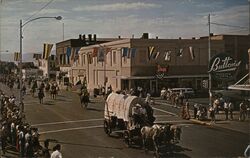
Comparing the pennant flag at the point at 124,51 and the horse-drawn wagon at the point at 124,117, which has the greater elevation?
the pennant flag at the point at 124,51

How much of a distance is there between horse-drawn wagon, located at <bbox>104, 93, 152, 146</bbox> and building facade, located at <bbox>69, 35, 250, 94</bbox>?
477 mm

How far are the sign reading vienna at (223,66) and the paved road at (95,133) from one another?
6.03 ft

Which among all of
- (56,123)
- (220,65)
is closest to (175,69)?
(220,65)

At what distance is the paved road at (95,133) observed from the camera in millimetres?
15513

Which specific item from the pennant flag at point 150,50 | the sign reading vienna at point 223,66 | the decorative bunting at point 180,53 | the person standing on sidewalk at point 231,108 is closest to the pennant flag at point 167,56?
the decorative bunting at point 180,53

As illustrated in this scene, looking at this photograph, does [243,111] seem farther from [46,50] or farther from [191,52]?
[46,50]

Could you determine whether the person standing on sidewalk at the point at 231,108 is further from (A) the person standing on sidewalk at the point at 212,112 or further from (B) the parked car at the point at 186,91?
(B) the parked car at the point at 186,91

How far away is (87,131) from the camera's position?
1627cm

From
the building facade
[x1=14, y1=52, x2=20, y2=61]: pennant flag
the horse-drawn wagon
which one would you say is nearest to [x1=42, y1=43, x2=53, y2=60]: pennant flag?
[x1=14, y1=52, x2=20, y2=61]: pennant flag

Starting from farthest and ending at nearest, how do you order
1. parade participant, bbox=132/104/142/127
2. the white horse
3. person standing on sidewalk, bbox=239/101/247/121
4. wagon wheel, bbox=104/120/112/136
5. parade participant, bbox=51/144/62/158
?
person standing on sidewalk, bbox=239/101/247/121
wagon wheel, bbox=104/120/112/136
parade participant, bbox=132/104/142/127
the white horse
parade participant, bbox=51/144/62/158

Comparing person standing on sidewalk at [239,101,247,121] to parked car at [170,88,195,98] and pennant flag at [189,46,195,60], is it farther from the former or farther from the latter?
pennant flag at [189,46,195,60]

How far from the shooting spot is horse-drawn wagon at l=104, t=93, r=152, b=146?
51.9ft

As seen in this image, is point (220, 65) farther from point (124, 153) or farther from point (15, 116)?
point (15, 116)

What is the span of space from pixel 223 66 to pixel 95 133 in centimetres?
500
